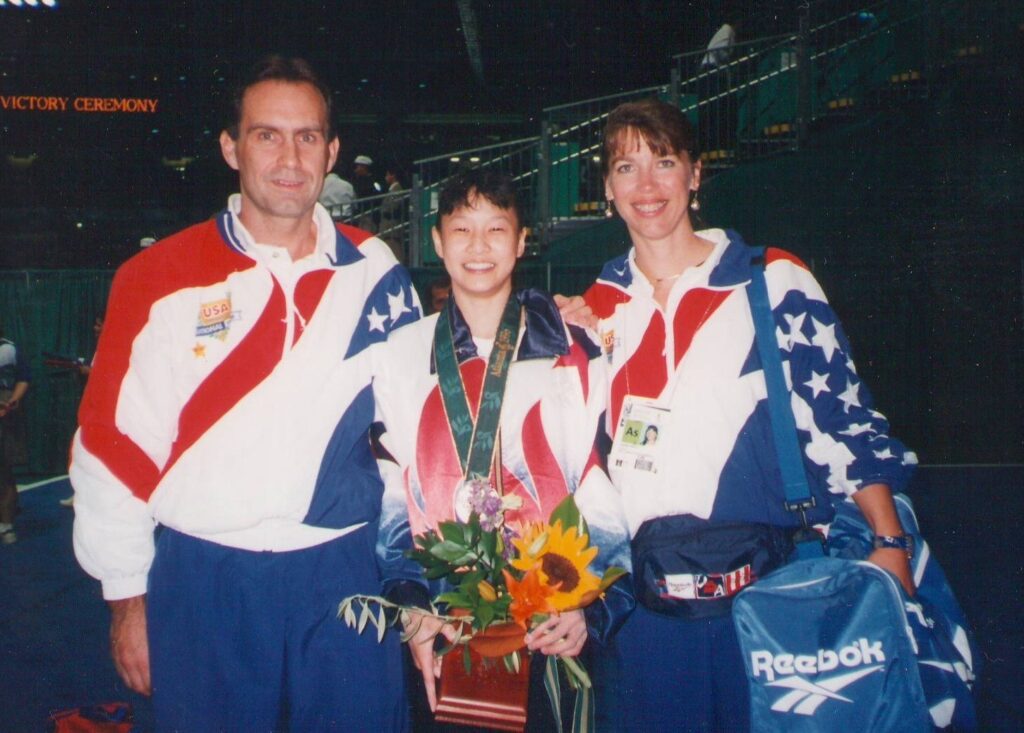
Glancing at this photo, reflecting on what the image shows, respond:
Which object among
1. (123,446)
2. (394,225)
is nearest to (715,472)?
(123,446)

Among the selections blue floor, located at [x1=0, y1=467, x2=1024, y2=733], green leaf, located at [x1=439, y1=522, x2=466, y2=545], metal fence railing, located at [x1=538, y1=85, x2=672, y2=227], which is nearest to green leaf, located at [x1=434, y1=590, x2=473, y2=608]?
green leaf, located at [x1=439, y1=522, x2=466, y2=545]

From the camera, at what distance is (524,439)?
205 cm

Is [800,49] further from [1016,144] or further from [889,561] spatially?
[889,561]

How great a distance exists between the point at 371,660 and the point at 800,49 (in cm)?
928

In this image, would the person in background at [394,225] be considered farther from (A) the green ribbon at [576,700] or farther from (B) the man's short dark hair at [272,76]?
(A) the green ribbon at [576,700]

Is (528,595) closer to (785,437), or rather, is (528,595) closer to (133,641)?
(785,437)

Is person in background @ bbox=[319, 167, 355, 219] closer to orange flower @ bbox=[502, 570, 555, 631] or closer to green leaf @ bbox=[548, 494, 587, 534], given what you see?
green leaf @ bbox=[548, 494, 587, 534]

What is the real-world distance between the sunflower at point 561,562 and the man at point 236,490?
23.0 inches

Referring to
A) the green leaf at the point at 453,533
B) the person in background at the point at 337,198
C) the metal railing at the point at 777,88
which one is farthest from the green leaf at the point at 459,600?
the person in background at the point at 337,198

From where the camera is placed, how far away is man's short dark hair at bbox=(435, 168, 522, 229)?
2.17 m

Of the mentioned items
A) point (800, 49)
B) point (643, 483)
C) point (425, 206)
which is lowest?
point (643, 483)

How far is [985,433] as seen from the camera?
9.00m

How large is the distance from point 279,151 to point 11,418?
713 cm

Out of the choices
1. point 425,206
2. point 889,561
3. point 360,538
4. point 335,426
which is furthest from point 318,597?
point 425,206
